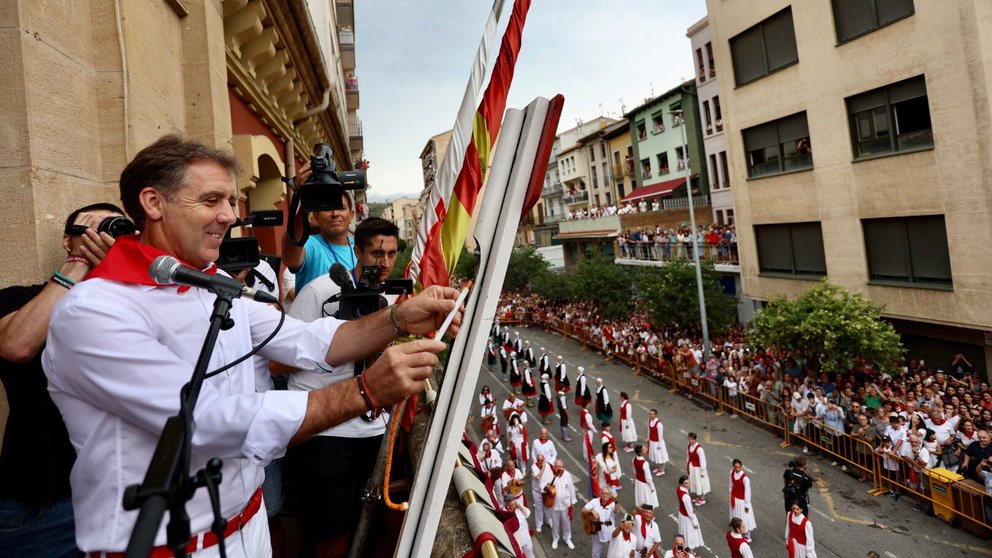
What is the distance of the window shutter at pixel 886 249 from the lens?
1548 centimetres

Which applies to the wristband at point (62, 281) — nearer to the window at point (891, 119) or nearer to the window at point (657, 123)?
the window at point (891, 119)

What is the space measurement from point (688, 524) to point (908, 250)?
10512 millimetres

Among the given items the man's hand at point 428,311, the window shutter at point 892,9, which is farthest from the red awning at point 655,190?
the man's hand at point 428,311

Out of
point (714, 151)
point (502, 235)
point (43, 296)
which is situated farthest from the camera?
point (714, 151)

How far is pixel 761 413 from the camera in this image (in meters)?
15.7

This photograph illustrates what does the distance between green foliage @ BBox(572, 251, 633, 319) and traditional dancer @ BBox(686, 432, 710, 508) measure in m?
17.4

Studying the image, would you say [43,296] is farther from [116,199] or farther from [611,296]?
[611,296]

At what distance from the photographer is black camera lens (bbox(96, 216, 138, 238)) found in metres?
2.55

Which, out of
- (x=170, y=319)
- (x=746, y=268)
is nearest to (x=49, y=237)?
(x=170, y=319)

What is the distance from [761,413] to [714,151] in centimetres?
1629

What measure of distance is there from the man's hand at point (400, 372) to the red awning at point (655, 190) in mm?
35283

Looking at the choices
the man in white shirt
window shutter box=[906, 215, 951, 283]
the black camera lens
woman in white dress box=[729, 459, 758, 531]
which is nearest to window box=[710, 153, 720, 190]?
window shutter box=[906, 215, 951, 283]

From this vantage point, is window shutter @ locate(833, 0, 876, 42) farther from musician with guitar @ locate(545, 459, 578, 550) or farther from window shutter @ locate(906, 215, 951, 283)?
musician with guitar @ locate(545, 459, 578, 550)

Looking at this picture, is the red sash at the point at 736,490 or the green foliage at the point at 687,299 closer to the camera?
the red sash at the point at 736,490
